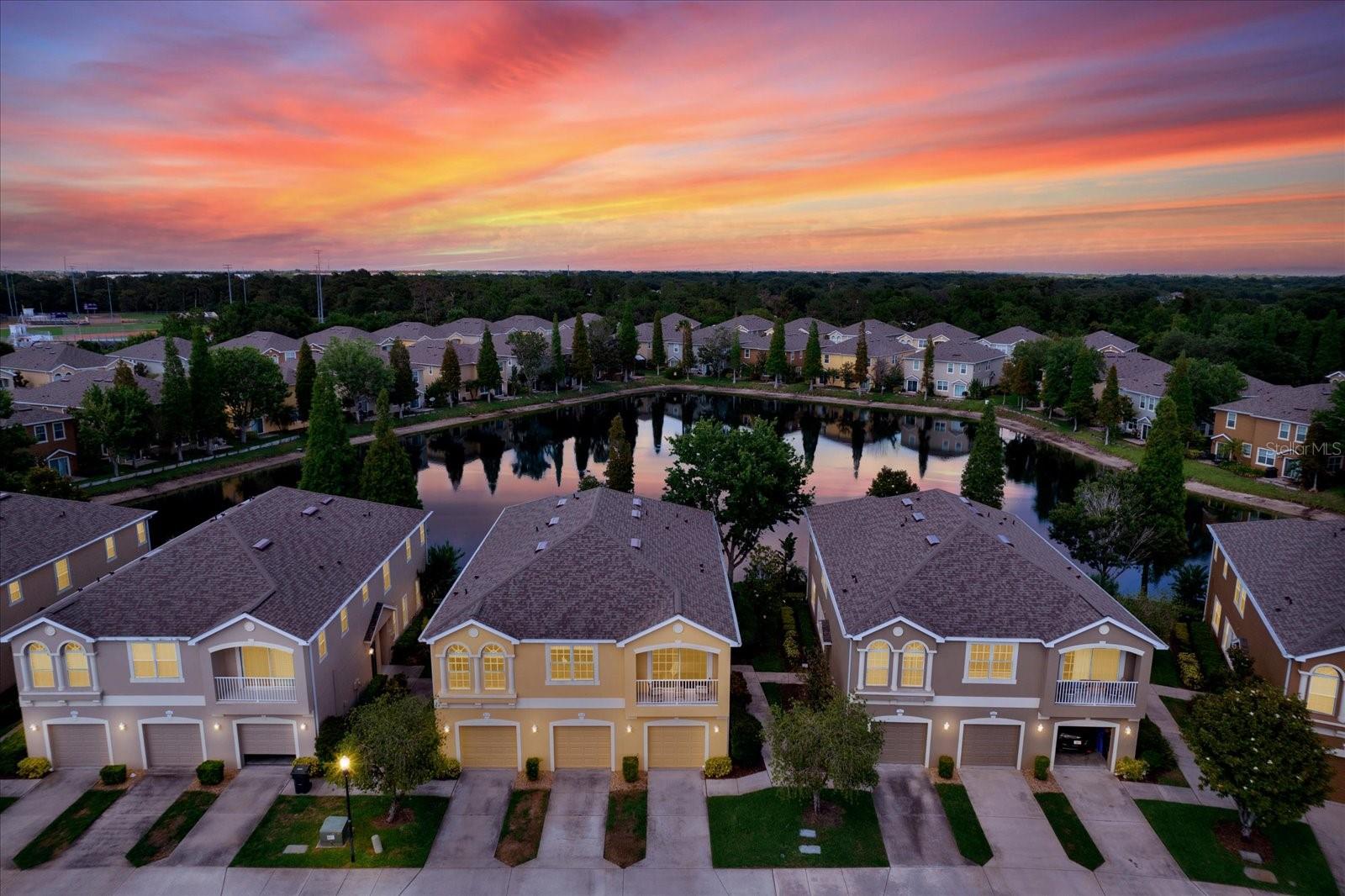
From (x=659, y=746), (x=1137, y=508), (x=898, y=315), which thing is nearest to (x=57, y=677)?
(x=659, y=746)

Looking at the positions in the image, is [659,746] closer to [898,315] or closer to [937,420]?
[937,420]

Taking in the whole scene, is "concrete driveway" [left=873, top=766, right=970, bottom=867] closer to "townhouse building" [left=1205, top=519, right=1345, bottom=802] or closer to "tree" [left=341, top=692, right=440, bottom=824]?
"townhouse building" [left=1205, top=519, right=1345, bottom=802]

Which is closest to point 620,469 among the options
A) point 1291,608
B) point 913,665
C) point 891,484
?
point 891,484

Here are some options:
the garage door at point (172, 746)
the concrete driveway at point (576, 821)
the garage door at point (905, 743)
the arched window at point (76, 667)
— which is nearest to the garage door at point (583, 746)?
the concrete driveway at point (576, 821)

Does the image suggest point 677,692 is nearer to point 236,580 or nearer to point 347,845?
point 347,845

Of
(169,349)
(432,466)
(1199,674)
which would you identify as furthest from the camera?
(432,466)

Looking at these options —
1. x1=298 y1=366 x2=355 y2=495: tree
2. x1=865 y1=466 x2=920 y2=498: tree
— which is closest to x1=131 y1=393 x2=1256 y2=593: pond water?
x1=865 y1=466 x2=920 y2=498: tree

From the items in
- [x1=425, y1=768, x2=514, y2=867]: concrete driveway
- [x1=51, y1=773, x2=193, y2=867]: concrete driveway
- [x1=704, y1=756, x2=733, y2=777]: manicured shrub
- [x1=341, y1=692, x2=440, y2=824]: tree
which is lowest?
[x1=425, y1=768, x2=514, y2=867]: concrete driveway

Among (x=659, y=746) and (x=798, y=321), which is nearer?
(x=659, y=746)

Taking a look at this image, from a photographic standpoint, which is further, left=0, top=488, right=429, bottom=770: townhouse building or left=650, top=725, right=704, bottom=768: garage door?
left=650, top=725, right=704, bottom=768: garage door
